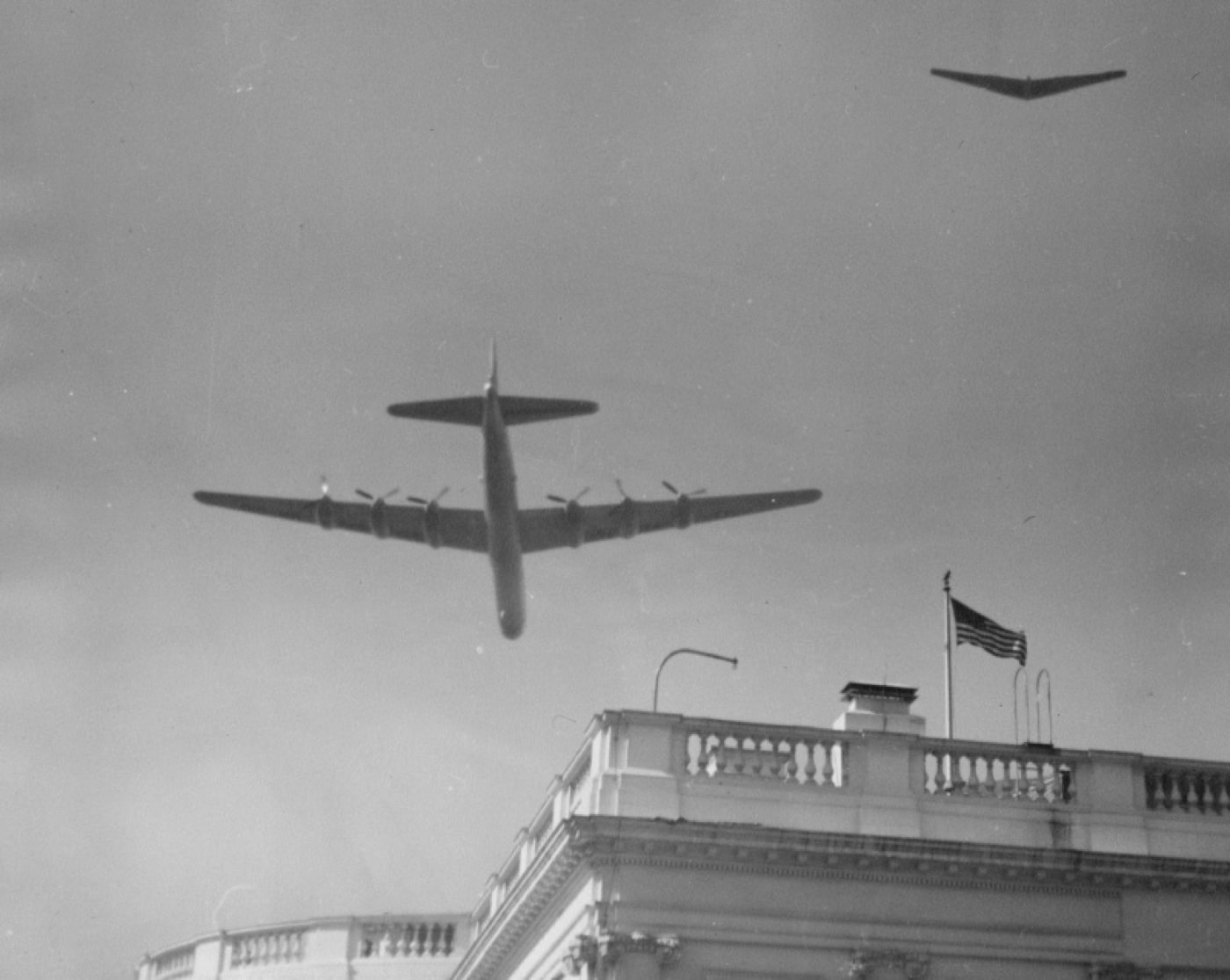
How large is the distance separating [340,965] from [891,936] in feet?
68.6

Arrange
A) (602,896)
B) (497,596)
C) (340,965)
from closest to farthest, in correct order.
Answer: (602,896), (497,596), (340,965)

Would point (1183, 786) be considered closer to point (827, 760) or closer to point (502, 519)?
point (827, 760)

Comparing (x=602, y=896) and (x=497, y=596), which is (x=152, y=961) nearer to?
(x=497, y=596)

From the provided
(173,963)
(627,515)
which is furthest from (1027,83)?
(173,963)

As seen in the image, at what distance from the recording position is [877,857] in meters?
30.9

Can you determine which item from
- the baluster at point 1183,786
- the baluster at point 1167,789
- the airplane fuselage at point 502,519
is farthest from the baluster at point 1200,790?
the airplane fuselage at point 502,519

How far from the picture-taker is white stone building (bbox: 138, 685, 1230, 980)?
3056cm

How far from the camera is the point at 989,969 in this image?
31141 mm

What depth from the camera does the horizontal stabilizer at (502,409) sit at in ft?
120

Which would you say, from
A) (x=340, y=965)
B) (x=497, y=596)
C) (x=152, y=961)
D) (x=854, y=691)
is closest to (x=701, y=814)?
(x=854, y=691)

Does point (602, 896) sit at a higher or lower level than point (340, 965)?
lower

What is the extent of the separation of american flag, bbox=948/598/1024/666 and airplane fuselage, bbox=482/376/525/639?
7942 millimetres

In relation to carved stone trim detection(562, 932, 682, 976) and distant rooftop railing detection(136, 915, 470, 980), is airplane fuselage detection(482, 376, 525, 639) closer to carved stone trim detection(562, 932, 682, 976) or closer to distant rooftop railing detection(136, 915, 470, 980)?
carved stone trim detection(562, 932, 682, 976)

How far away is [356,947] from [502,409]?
1767 centimetres
